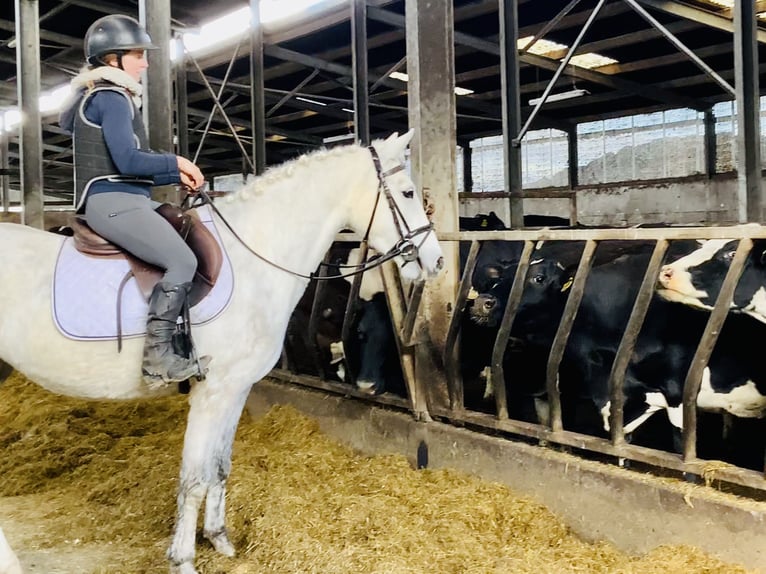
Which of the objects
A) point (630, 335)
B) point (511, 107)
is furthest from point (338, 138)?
point (630, 335)

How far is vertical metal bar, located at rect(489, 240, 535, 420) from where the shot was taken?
412cm

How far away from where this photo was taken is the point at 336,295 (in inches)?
235

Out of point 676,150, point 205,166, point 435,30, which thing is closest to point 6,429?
point 435,30

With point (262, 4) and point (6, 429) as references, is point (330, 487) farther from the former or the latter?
point (262, 4)

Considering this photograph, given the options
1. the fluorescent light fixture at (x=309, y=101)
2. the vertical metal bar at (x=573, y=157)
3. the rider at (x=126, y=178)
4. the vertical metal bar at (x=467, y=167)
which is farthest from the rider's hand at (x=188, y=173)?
the vertical metal bar at (x=467, y=167)

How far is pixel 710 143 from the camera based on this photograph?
1398cm

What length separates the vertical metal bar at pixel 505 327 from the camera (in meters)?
4.12

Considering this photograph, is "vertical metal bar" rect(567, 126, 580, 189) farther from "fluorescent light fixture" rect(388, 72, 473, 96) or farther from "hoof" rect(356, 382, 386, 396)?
"hoof" rect(356, 382, 386, 396)

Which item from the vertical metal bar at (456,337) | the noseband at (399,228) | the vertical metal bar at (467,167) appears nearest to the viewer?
the noseband at (399,228)

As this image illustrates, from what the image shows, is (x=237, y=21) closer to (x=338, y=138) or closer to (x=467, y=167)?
(x=338, y=138)

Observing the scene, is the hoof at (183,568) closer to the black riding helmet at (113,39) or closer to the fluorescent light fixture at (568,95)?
the black riding helmet at (113,39)

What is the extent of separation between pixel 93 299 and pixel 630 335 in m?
2.49

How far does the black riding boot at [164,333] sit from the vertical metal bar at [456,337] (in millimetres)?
1865

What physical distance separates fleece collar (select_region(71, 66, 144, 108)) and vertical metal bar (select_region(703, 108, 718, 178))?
12949 mm
